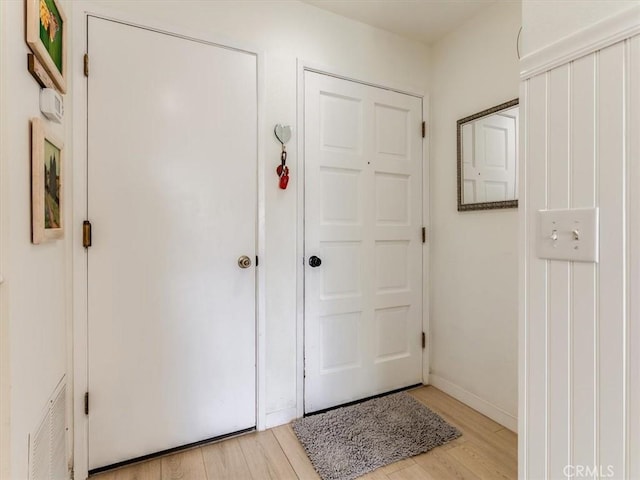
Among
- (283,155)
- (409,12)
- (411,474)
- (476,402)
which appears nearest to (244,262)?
(283,155)

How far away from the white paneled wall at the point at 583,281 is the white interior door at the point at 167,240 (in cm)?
130

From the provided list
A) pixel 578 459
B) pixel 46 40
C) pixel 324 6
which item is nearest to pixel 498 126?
pixel 324 6

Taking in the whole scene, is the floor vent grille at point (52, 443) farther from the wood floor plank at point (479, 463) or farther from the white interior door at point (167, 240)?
the wood floor plank at point (479, 463)

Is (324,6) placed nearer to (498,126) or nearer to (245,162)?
(245,162)

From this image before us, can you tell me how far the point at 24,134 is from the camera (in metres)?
0.95

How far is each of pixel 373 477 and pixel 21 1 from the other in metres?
2.12

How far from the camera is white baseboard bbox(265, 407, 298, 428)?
1.78 m

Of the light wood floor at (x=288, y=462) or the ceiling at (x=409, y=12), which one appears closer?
the light wood floor at (x=288, y=462)

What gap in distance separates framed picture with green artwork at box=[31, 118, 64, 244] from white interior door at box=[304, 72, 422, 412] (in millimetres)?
1129

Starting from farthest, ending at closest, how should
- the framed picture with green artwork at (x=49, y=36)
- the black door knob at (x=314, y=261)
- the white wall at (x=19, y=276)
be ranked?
1. the black door knob at (x=314, y=261)
2. the framed picture with green artwork at (x=49, y=36)
3. the white wall at (x=19, y=276)

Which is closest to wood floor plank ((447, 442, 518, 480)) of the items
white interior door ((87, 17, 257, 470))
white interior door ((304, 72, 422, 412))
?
white interior door ((304, 72, 422, 412))

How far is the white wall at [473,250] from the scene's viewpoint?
1.80 metres
